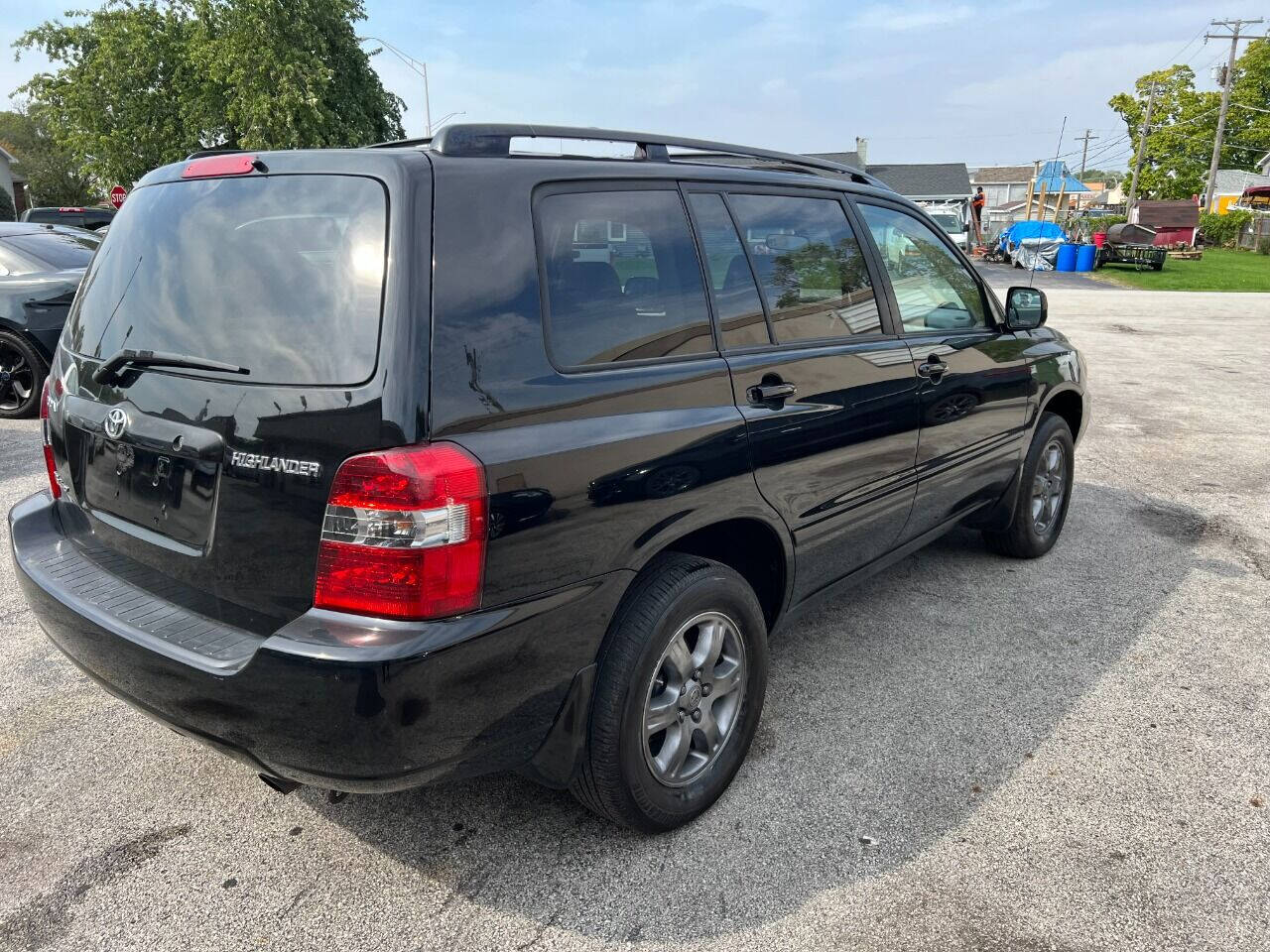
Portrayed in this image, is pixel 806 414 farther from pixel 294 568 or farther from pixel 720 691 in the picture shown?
pixel 294 568

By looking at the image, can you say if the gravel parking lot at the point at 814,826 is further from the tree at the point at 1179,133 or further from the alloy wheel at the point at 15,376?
the tree at the point at 1179,133

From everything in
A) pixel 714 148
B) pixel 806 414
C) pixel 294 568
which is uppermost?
pixel 714 148

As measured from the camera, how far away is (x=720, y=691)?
8.92ft

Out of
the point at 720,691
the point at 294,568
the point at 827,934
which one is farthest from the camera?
the point at 720,691

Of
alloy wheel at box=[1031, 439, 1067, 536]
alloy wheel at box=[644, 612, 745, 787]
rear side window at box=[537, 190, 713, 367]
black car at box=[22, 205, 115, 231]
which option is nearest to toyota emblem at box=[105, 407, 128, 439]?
rear side window at box=[537, 190, 713, 367]

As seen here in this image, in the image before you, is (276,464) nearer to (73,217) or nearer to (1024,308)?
(1024,308)

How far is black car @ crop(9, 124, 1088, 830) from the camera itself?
78.2 inches

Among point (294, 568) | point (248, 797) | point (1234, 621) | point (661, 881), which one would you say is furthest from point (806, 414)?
point (1234, 621)

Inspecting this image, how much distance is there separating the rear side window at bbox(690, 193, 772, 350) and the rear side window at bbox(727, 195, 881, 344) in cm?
7

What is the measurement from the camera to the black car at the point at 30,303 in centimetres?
754

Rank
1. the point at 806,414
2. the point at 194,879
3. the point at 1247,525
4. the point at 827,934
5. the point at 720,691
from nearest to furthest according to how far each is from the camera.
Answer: the point at 827,934
the point at 194,879
the point at 720,691
the point at 806,414
the point at 1247,525

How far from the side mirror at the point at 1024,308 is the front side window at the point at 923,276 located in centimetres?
14

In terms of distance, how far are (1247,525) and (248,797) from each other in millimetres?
5478

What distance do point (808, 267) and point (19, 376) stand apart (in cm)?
744
